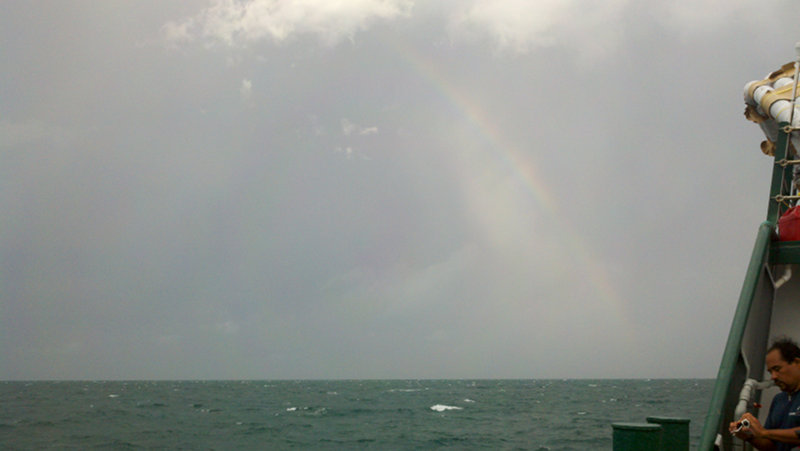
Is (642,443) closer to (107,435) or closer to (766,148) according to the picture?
(766,148)

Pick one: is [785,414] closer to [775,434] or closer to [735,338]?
[775,434]

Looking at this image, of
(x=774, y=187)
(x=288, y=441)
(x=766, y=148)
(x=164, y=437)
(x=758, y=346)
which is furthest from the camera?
(x=164, y=437)

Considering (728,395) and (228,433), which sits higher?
(728,395)

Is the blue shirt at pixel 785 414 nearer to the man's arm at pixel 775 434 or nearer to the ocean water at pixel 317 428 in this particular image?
the man's arm at pixel 775 434

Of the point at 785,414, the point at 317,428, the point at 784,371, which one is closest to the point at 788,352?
the point at 784,371

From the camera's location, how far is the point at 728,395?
570 centimetres

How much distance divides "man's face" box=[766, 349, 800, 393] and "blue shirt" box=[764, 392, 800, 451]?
10 centimetres

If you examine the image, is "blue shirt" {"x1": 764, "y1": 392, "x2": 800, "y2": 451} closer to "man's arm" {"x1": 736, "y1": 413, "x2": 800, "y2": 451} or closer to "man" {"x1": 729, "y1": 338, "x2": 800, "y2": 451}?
"man" {"x1": 729, "y1": 338, "x2": 800, "y2": 451}

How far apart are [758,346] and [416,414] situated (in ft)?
243

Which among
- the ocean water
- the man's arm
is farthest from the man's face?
the ocean water

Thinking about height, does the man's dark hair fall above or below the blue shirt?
above

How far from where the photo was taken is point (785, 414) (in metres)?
4.93

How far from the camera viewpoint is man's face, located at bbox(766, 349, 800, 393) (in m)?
4.73

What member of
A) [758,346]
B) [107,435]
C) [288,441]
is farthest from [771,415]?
[107,435]
